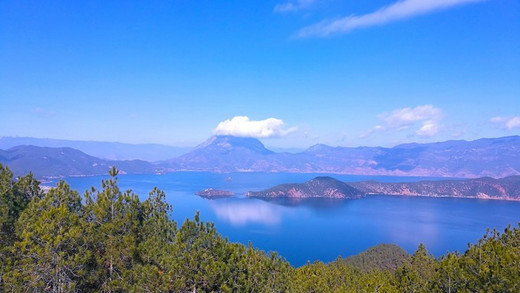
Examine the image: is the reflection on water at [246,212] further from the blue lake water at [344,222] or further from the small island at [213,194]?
the small island at [213,194]

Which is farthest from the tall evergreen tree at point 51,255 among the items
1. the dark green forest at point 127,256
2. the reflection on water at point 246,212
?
the reflection on water at point 246,212

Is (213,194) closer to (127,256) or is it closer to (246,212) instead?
(246,212)

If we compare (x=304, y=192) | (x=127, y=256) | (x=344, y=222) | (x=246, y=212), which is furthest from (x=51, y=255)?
(x=304, y=192)

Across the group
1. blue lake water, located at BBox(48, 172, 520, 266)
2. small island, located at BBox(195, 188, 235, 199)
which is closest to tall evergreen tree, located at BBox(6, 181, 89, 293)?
blue lake water, located at BBox(48, 172, 520, 266)

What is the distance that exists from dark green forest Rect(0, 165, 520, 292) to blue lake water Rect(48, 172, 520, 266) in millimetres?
65814

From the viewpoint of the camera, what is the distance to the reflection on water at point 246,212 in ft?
378

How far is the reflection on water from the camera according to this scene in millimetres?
115188

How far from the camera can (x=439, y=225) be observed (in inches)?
4427

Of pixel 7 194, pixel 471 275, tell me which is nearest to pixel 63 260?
pixel 7 194

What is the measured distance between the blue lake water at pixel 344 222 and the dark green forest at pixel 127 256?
65.8 metres

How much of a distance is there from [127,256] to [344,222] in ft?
383

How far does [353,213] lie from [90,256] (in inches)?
5486

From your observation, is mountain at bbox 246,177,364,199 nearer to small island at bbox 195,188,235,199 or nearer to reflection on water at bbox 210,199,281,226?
small island at bbox 195,188,235,199

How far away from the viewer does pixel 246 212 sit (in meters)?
131
